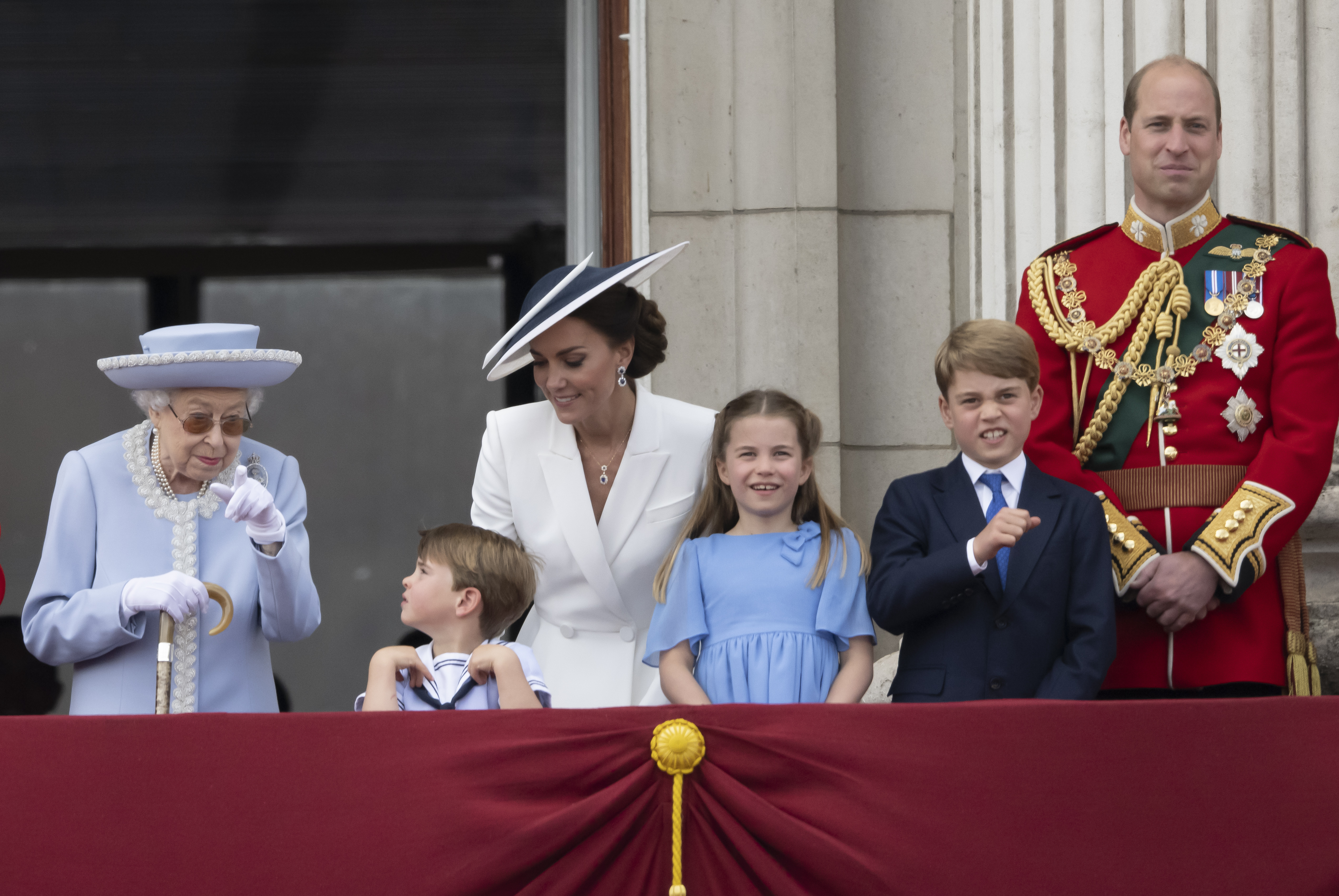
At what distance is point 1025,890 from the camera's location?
2.30m

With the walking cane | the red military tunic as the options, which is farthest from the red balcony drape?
the red military tunic

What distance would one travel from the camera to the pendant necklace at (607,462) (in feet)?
10.8

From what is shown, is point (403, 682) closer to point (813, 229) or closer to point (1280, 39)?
point (813, 229)

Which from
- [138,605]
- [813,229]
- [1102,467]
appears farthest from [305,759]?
[813,229]

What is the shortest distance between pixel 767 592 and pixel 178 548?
1.10 metres

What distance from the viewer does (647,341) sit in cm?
333

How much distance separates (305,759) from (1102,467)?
159 centimetres

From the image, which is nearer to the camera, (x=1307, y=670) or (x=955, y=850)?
(x=955, y=850)

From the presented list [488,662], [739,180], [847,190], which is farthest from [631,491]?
[847,190]

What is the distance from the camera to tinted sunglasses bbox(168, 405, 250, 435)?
9.63 feet

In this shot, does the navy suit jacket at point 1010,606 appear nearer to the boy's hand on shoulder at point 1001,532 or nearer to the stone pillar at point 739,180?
the boy's hand on shoulder at point 1001,532

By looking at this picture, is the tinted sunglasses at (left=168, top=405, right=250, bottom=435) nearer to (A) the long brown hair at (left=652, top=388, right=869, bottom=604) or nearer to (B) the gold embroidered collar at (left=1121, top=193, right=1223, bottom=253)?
(A) the long brown hair at (left=652, top=388, right=869, bottom=604)

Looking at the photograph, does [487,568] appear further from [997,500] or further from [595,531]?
[997,500]

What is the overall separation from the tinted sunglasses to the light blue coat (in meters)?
0.15
